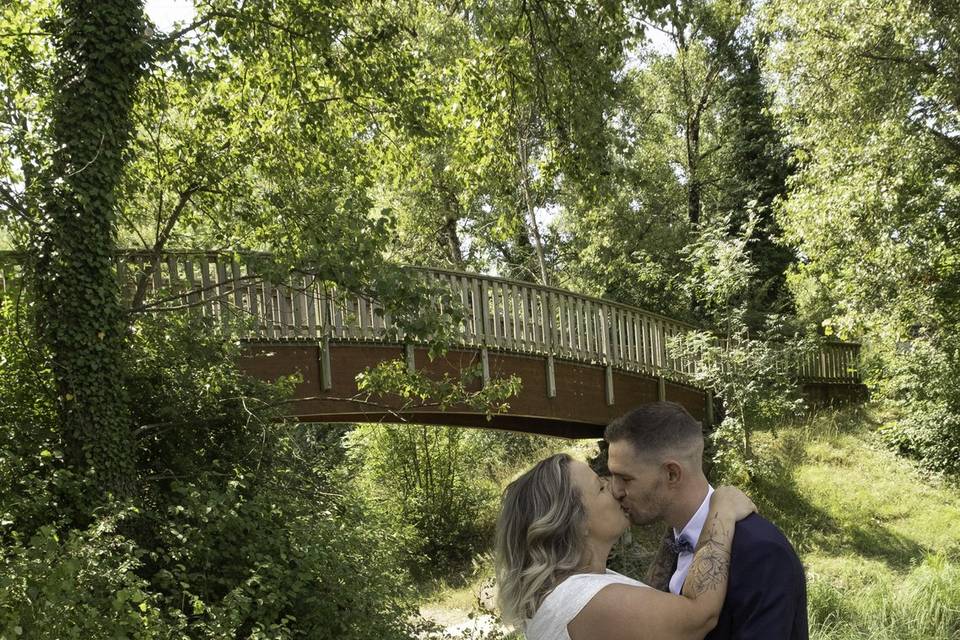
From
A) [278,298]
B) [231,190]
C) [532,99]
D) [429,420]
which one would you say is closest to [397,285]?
[231,190]

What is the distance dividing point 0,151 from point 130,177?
5.39 feet

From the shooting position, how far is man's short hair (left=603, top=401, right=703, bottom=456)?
2.66 meters

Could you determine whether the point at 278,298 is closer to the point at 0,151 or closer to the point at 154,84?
the point at 154,84

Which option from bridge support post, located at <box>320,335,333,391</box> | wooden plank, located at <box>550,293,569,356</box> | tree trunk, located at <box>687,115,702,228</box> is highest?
tree trunk, located at <box>687,115,702,228</box>

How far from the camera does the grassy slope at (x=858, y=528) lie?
9578 mm

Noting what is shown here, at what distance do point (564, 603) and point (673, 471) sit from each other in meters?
0.55

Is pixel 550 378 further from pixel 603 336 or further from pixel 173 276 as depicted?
Result: pixel 173 276

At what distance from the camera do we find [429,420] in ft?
45.2

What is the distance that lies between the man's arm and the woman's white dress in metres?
0.27

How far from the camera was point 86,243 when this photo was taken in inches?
283

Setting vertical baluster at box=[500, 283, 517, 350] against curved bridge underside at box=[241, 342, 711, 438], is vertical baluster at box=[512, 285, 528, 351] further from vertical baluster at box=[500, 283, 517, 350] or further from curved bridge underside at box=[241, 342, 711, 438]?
curved bridge underside at box=[241, 342, 711, 438]

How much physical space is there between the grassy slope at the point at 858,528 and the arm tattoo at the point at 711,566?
732cm

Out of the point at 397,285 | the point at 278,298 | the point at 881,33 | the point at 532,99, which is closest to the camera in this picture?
the point at 397,285

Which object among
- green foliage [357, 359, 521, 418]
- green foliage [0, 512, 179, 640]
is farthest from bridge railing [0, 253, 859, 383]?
green foliage [0, 512, 179, 640]
